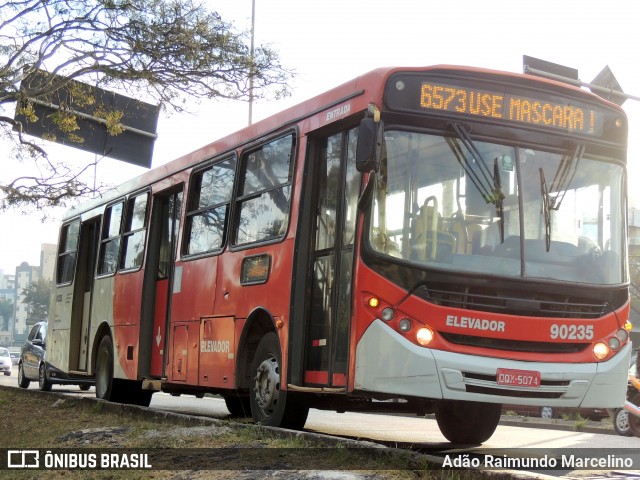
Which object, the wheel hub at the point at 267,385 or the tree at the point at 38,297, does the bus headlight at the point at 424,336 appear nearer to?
the wheel hub at the point at 267,385

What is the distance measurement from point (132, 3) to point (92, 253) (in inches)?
215

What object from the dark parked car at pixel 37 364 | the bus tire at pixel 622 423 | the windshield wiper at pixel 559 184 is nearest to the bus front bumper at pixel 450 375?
the windshield wiper at pixel 559 184

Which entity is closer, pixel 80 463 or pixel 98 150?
pixel 80 463

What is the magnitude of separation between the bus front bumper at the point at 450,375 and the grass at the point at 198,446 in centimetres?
84

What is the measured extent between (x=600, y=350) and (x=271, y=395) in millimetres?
3310

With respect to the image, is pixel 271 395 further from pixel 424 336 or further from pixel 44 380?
pixel 44 380

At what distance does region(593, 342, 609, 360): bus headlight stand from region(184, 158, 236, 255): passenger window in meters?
4.61

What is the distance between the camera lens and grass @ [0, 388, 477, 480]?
703 centimetres

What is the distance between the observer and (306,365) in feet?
31.7

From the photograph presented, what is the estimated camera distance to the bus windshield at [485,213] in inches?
343

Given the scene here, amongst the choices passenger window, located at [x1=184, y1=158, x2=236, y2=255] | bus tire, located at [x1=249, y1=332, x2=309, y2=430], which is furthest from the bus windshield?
passenger window, located at [x1=184, y1=158, x2=236, y2=255]

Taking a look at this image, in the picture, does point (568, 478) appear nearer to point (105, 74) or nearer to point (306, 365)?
point (306, 365)

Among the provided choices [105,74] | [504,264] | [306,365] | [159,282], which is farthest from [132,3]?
[504,264]

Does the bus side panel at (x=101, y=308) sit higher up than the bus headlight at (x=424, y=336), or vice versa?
the bus side panel at (x=101, y=308)
